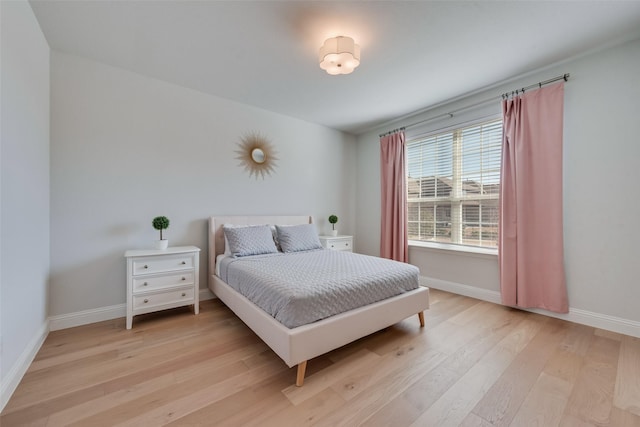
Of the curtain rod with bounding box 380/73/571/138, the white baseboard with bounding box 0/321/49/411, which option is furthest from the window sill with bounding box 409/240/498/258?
the white baseboard with bounding box 0/321/49/411

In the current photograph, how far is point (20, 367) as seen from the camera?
1562 millimetres

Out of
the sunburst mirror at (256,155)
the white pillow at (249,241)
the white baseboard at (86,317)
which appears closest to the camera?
the white baseboard at (86,317)

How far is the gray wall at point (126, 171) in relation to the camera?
2.29 metres

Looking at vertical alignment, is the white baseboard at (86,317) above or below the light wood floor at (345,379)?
above

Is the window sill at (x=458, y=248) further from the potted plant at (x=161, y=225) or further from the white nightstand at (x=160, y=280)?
the potted plant at (x=161, y=225)

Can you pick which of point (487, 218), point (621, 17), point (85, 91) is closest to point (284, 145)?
point (85, 91)

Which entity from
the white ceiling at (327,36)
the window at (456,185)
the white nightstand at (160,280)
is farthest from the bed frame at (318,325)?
the white ceiling at (327,36)

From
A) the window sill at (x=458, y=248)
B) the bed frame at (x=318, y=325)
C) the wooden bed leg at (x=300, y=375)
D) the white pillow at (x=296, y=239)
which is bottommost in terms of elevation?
the wooden bed leg at (x=300, y=375)

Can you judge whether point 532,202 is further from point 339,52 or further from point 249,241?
point 249,241

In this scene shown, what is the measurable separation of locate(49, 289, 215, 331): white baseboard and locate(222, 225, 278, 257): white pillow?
47.4 inches

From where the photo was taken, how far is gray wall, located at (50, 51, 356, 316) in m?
2.29

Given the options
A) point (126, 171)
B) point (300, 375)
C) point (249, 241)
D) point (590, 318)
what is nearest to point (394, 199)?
point (249, 241)

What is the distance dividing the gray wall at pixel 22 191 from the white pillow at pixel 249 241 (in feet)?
4.81

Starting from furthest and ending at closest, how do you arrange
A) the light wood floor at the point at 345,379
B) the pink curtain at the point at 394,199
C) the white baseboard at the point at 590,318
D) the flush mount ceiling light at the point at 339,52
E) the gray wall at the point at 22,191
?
1. the pink curtain at the point at 394,199
2. the white baseboard at the point at 590,318
3. the flush mount ceiling light at the point at 339,52
4. the gray wall at the point at 22,191
5. the light wood floor at the point at 345,379
